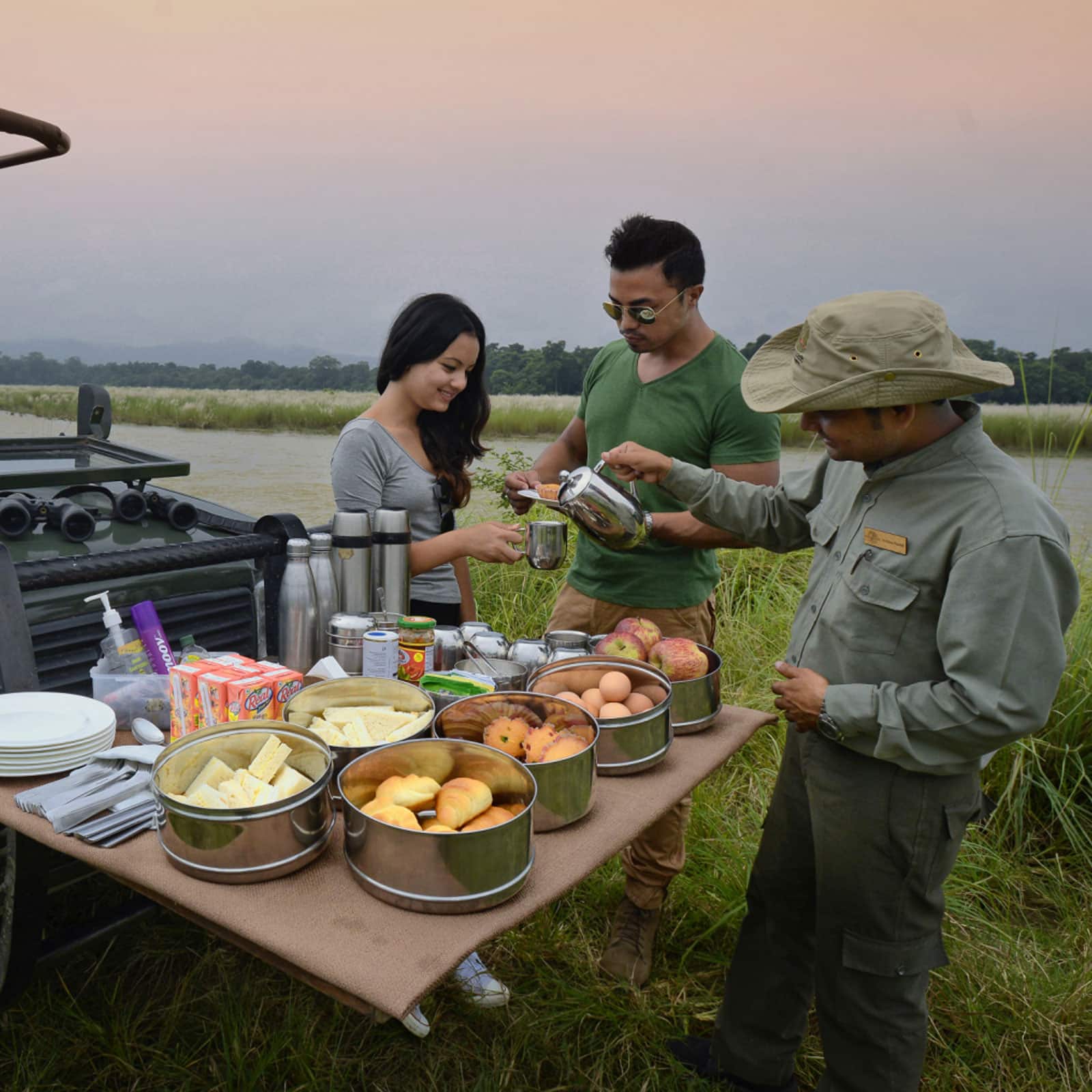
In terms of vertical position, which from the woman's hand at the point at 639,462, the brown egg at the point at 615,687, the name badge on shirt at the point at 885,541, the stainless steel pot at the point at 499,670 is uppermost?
the woman's hand at the point at 639,462

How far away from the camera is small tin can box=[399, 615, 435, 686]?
2225 millimetres

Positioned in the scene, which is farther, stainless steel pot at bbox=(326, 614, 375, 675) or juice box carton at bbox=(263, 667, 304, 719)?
stainless steel pot at bbox=(326, 614, 375, 675)

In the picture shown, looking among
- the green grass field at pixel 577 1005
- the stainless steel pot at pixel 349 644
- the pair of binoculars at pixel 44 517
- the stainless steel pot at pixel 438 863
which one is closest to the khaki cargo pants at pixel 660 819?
the green grass field at pixel 577 1005

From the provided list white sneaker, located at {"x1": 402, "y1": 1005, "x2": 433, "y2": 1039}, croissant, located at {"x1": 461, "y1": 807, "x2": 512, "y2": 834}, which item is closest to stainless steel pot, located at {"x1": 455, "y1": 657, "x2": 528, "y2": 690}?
croissant, located at {"x1": 461, "y1": 807, "x2": 512, "y2": 834}

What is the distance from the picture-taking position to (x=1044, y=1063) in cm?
277

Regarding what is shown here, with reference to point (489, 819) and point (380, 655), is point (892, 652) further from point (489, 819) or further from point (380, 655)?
point (380, 655)

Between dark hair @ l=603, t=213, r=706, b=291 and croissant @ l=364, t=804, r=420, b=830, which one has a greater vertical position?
dark hair @ l=603, t=213, r=706, b=291

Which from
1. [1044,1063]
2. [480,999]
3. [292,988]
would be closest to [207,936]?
[292,988]

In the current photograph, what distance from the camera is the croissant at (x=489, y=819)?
1568mm

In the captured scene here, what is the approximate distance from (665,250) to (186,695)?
2054mm

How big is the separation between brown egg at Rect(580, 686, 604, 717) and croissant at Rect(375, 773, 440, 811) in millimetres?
456

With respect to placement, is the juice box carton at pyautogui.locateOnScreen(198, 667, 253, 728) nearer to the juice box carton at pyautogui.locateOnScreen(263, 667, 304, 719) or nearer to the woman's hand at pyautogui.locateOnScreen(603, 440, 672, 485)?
the juice box carton at pyautogui.locateOnScreen(263, 667, 304, 719)

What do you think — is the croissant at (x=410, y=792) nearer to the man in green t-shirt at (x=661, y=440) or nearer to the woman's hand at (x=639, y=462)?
the woman's hand at (x=639, y=462)

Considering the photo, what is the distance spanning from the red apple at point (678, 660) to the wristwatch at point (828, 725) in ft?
1.13
